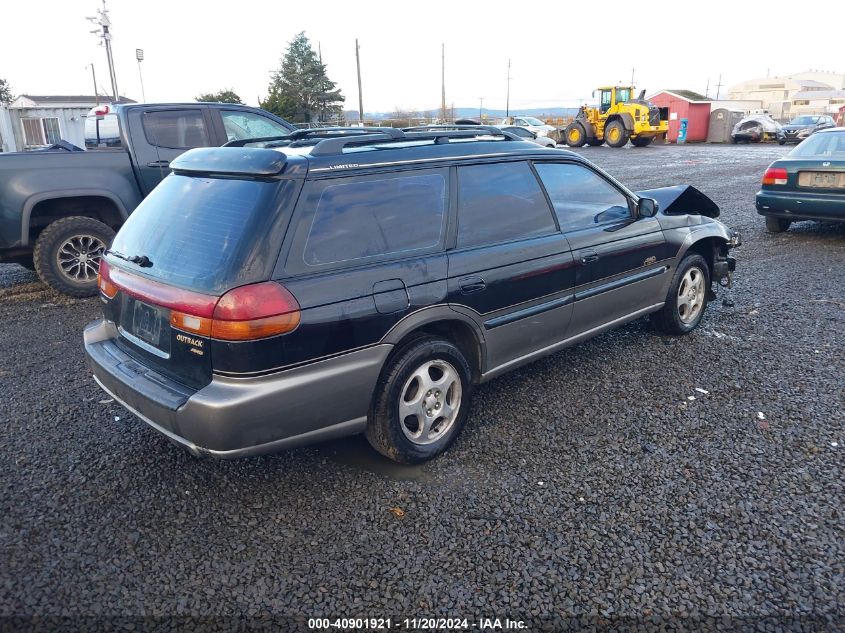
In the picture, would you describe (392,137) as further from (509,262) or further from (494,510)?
(494,510)

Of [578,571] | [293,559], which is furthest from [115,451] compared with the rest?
[578,571]

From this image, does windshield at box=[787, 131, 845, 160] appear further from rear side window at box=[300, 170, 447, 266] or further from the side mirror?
rear side window at box=[300, 170, 447, 266]

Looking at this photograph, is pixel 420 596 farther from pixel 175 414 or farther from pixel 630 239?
pixel 630 239

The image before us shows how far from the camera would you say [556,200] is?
13.4ft

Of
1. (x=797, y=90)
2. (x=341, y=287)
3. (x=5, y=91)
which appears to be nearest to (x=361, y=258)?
(x=341, y=287)

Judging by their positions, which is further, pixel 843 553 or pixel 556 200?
pixel 556 200

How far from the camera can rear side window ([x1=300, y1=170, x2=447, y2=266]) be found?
116 inches

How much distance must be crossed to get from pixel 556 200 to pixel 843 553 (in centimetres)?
243

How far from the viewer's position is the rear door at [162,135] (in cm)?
698

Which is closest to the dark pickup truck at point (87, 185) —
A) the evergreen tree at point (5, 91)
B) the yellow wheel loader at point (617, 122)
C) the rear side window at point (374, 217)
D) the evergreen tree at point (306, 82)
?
the rear side window at point (374, 217)

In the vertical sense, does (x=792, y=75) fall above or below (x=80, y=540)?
above

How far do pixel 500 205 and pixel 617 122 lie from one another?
28188 millimetres

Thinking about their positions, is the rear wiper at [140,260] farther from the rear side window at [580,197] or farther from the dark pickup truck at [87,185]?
the dark pickup truck at [87,185]

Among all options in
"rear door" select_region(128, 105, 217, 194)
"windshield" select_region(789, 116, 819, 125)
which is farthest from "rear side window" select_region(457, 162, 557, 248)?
"windshield" select_region(789, 116, 819, 125)
